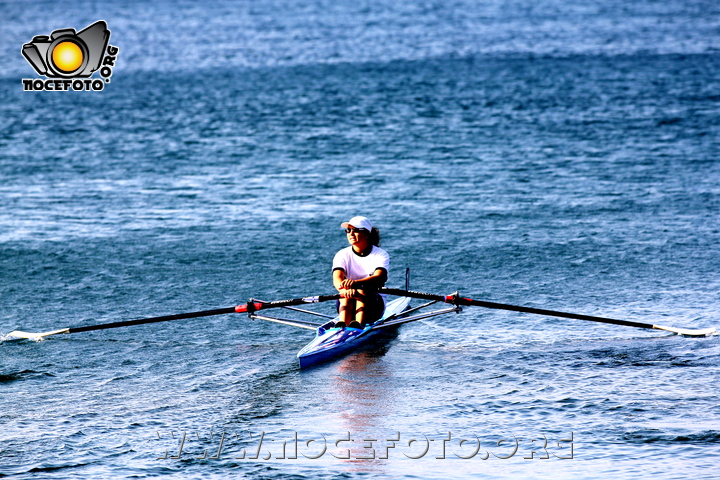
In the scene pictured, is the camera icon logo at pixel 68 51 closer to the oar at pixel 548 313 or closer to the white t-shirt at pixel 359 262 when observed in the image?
the white t-shirt at pixel 359 262

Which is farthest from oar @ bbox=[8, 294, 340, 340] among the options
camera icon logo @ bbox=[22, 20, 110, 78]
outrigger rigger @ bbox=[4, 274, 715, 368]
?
camera icon logo @ bbox=[22, 20, 110, 78]

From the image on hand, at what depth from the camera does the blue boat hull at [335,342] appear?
41.8ft

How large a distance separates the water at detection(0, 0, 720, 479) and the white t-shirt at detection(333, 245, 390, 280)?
1.13m

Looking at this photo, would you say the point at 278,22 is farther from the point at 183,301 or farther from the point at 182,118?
the point at 183,301

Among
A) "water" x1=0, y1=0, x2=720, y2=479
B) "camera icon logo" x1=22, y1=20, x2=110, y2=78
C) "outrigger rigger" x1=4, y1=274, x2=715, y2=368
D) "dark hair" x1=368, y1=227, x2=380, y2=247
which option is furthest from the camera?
"camera icon logo" x1=22, y1=20, x2=110, y2=78

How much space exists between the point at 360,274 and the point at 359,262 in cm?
18

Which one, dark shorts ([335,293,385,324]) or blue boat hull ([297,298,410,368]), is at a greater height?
dark shorts ([335,293,385,324])

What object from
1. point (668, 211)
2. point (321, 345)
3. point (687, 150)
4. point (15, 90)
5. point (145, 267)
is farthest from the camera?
point (15, 90)

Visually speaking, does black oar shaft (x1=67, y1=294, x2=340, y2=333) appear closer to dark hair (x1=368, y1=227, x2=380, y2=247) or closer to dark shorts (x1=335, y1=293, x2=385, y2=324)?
dark shorts (x1=335, y1=293, x2=385, y2=324)

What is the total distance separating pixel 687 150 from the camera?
28.0 m

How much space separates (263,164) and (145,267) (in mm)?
11061

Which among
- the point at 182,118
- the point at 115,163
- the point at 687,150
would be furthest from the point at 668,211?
the point at 182,118

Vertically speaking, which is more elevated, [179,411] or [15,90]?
[15,90]

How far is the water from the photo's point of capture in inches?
412
